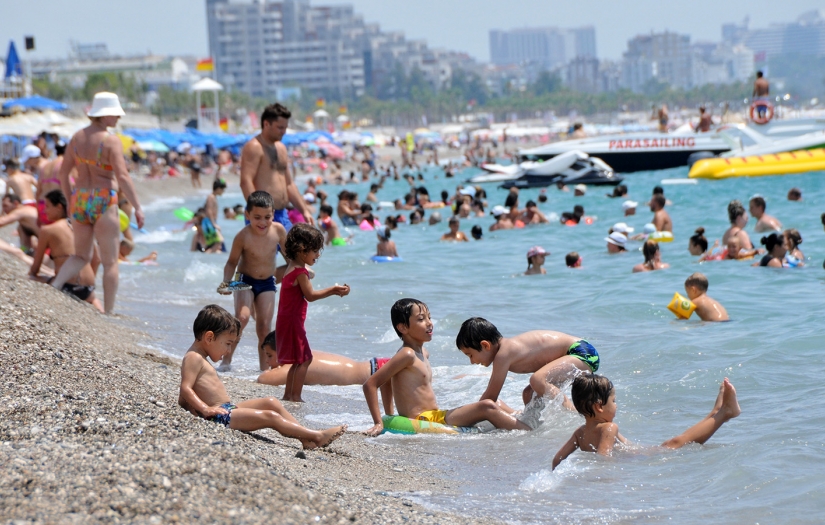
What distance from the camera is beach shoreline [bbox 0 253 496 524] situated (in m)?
3.27

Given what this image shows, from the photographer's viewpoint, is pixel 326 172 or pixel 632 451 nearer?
pixel 632 451

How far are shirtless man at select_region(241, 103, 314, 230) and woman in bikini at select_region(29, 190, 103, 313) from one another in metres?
1.82

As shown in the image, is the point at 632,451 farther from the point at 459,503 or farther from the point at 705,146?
the point at 705,146

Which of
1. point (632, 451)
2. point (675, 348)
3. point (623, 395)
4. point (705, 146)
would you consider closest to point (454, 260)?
point (675, 348)

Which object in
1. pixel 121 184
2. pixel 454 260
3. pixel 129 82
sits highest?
pixel 129 82

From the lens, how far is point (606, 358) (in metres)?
7.55

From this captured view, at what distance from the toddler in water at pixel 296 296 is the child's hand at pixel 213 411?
1203mm

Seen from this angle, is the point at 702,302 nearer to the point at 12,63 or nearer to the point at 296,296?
the point at 296,296

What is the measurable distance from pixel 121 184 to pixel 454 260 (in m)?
7.82

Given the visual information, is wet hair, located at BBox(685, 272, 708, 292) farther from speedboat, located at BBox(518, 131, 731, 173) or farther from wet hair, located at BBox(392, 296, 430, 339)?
speedboat, located at BBox(518, 131, 731, 173)

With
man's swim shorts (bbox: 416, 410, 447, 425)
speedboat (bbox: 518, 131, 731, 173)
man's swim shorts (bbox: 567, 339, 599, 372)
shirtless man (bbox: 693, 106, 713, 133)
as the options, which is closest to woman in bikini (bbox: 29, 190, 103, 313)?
man's swim shorts (bbox: 416, 410, 447, 425)

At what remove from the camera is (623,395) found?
21.2 feet

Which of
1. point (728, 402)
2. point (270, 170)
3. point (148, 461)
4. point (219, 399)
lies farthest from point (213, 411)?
point (270, 170)

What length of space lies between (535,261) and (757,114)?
1894cm
